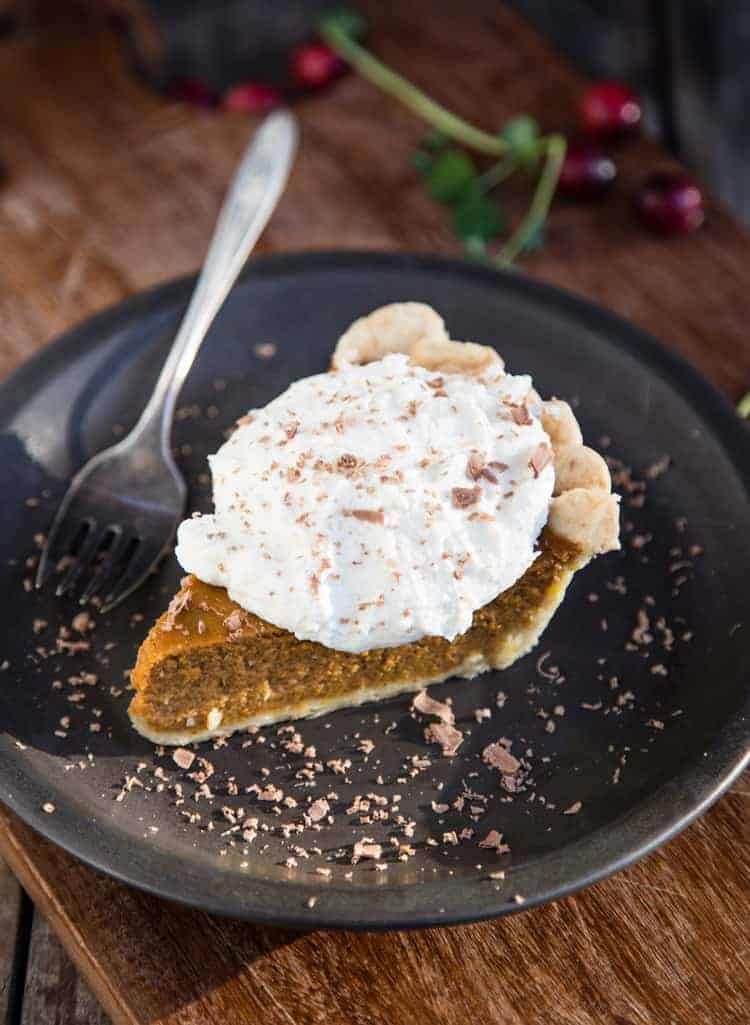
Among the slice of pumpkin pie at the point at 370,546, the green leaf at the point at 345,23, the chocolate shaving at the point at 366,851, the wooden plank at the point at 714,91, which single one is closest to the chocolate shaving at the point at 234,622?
the slice of pumpkin pie at the point at 370,546

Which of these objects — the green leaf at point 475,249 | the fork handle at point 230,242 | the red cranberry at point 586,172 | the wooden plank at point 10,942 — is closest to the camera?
the wooden plank at point 10,942

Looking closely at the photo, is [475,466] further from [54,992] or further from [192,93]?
[192,93]

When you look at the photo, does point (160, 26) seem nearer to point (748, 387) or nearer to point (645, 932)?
point (748, 387)

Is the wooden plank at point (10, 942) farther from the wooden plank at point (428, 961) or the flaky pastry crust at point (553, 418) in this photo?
the flaky pastry crust at point (553, 418)

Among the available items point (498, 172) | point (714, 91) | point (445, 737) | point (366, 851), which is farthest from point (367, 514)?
point (714, 91)

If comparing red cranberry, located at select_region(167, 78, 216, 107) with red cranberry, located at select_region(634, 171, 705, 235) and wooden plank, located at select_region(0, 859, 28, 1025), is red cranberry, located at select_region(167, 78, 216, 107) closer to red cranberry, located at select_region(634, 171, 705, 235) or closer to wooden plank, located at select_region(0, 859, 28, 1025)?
red cranberry, located at select_region(634, 171, 705, 235)
